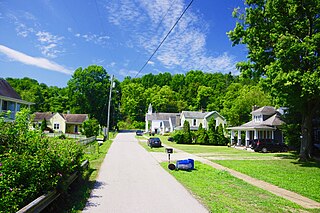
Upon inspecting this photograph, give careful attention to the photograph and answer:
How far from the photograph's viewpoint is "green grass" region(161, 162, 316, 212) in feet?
23.6

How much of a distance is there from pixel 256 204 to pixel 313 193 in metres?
3.47

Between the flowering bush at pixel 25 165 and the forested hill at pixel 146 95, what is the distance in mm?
43239

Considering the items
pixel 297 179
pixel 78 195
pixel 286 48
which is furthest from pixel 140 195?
pixel 286 48

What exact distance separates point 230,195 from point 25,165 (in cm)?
668

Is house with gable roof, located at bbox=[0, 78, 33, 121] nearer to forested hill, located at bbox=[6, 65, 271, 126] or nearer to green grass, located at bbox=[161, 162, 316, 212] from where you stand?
green grass, located at bbox=[161, 162, 316, 212]

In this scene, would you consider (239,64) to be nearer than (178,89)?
Yes

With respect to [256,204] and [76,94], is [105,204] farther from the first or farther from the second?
[76,94]

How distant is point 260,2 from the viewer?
18688mm

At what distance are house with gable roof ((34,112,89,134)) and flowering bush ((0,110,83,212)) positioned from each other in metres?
52.8

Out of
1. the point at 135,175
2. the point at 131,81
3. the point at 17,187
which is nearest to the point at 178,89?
the point at 131,81

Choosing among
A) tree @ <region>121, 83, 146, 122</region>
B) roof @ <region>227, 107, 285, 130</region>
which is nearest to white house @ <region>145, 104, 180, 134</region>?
tree @ <region>121, 83, 146, 122</region>

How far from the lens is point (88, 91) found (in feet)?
219

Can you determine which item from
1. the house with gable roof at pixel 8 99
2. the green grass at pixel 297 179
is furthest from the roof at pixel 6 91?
the green grass at pixel 297 179

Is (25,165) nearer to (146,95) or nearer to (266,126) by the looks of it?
(266,126)
